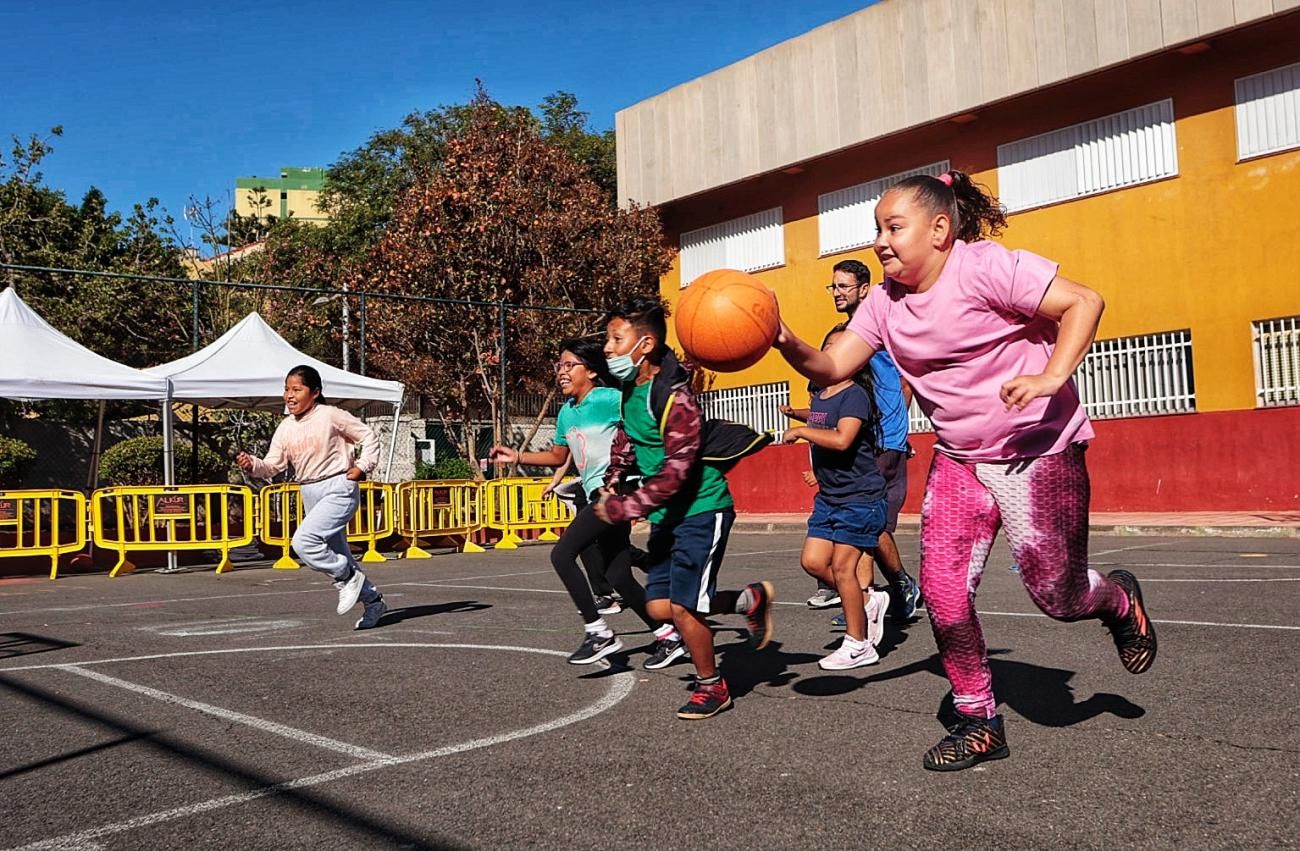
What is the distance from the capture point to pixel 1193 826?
134 inches

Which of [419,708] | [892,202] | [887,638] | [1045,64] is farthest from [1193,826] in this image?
[1045,64]

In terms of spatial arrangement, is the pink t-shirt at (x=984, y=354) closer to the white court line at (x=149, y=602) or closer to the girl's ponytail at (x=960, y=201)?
the girl's ponytail at (x=960, y=201)

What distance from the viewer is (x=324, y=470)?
862cm

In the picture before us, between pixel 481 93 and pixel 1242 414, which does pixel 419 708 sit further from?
pixel 481 93

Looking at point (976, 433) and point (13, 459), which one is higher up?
point (13, 459)

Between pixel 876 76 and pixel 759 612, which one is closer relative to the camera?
pixel 759 612

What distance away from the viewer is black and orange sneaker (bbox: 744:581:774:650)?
552cm

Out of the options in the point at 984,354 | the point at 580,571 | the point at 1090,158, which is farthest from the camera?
the point at 1090,158

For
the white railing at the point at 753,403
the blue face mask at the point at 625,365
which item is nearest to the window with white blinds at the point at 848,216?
the white railing at the point at 753,403

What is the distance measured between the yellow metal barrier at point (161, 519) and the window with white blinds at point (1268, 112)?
15312 mm

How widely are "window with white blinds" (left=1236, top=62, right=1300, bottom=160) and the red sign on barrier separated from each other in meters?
15.9

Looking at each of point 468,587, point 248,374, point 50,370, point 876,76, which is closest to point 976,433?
point 468,587

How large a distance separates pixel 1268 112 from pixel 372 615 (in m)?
15.9

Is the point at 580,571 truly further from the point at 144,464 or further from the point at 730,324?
the point at 144,464
